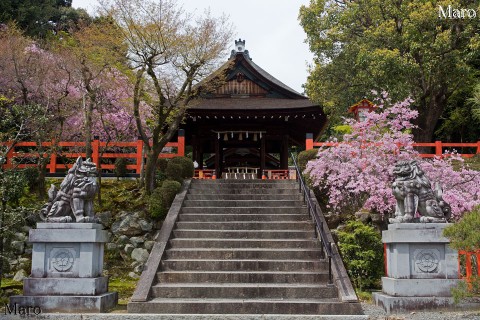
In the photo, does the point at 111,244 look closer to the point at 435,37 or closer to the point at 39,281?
the point at 39,281

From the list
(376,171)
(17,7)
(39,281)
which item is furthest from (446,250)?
(17,7)

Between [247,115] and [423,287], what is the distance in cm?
1050

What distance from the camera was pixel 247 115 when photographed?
16.6m

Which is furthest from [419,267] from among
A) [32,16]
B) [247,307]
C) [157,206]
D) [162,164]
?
[32,16]

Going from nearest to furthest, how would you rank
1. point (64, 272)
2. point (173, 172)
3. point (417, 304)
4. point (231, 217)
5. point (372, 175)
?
1. point (417, 304)
2. point (64, 272)
3. point (231, 217)
4. point (372, 175)
5. point (173, 172)

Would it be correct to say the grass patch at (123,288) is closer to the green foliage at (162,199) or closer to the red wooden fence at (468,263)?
the green foliage at (162,199)

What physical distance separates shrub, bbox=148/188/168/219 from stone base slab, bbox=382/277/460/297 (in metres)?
6.38

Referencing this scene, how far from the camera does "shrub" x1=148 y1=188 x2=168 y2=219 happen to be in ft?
38.2

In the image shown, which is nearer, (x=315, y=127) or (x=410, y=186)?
(x=410, y=186)

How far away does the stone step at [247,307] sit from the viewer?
24.3ft

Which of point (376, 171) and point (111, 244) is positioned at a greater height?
point (376, 171)

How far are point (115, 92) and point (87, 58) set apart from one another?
500 centimetres

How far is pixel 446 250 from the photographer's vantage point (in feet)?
23.8

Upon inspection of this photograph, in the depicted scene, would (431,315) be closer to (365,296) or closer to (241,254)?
(365,296)
